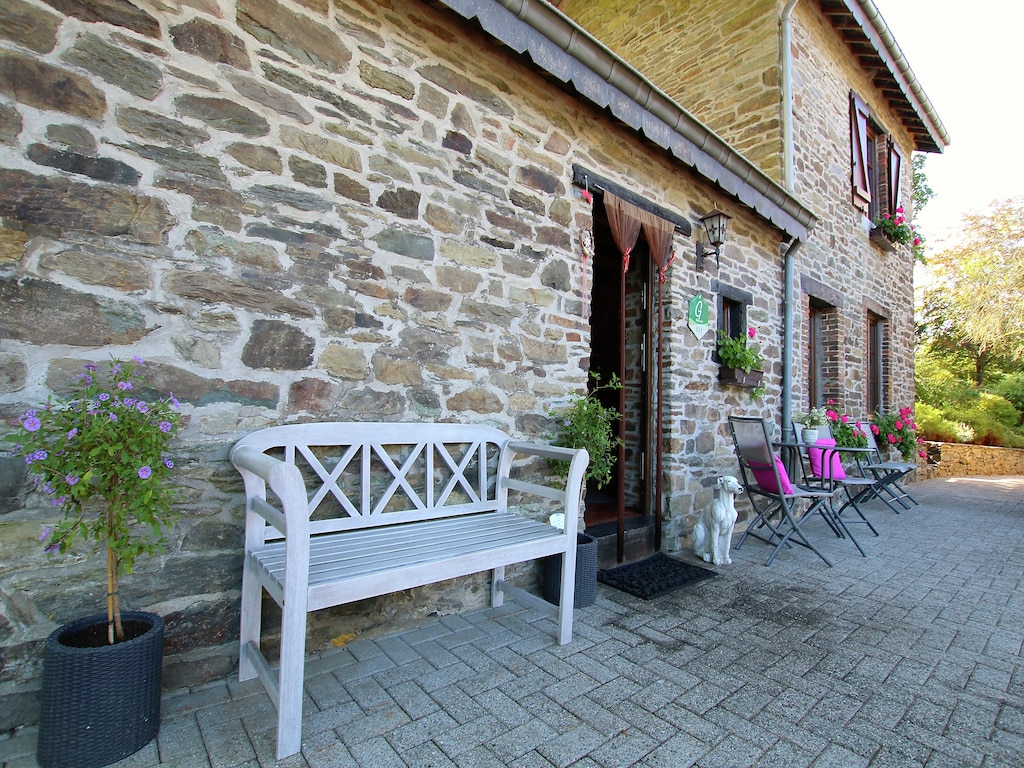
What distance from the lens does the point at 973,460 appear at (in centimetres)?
978

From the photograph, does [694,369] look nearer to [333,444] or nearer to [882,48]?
[333,444]

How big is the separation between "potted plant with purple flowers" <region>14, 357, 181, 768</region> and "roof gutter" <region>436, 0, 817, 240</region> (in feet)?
7.29

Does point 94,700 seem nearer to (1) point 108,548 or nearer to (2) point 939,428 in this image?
(1) point 108,548

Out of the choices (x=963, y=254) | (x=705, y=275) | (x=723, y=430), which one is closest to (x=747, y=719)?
(x=723, y=430)

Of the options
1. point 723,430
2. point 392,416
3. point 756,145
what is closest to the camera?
point 392,416

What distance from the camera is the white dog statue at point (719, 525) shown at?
3.52m

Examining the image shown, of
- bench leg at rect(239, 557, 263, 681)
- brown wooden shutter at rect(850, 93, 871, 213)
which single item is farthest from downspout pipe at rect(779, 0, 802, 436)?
bench leg at rect(239, 557, 263, 681)

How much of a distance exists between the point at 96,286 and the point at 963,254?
1743cm

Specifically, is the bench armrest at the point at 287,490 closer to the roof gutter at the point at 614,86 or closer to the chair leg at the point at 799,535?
the roof gutter at the point at 614,86

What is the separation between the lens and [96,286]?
5.70 feet

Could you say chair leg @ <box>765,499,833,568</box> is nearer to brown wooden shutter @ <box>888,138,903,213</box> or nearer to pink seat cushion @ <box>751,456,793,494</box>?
pink seat cushion @ <box>751,456,793,494</box>

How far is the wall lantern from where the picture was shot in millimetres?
4121

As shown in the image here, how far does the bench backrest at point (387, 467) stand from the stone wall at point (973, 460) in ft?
33.3

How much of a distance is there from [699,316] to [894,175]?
6.38 metres
